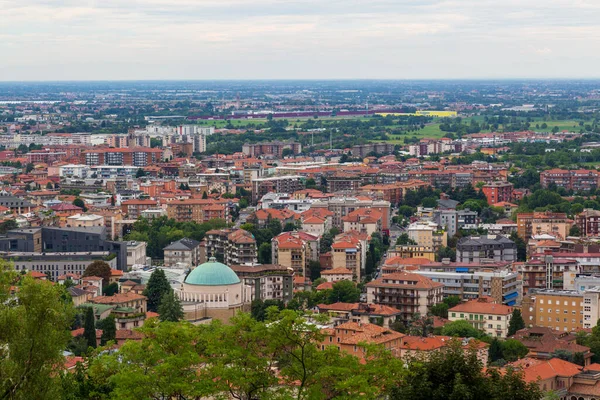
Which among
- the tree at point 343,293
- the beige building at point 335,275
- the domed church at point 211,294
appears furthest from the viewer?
the beige building at point 335,275

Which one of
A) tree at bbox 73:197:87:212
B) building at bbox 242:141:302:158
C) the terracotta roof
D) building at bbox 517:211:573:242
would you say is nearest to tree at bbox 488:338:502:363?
the terracotta roof

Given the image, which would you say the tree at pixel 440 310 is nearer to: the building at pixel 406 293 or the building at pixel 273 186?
the building at pixel 406 293

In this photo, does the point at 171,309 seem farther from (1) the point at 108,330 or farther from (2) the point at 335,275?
(2) the point at 335,275

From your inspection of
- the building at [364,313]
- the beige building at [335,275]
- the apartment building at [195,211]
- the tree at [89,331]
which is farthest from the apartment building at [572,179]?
the tree at [89,331]

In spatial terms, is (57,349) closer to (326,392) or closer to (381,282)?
(326,392)

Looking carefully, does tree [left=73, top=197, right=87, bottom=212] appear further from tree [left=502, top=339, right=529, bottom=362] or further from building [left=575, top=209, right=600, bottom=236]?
tree [left=502, top=339, right=529, bottom=362]
